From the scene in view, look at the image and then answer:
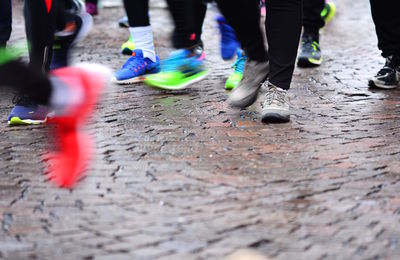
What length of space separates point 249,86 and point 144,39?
1.11m

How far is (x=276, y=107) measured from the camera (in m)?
4.24

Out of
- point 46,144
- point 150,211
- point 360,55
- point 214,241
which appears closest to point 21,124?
point 46,144

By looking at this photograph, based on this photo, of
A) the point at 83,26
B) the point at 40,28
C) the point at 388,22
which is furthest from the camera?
the point at 388,22

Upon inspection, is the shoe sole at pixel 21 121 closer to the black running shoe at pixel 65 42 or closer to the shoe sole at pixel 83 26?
the black running shoe at pixel 65 42

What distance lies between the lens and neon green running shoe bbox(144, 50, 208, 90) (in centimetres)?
482

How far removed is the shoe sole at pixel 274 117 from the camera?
423cm

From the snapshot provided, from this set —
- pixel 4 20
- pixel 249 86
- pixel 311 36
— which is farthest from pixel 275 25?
pixel 311 36

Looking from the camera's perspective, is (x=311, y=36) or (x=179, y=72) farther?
(x=311, y=36)

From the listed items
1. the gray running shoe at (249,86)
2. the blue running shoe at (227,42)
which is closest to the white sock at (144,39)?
the blue running shoe at (227,42)

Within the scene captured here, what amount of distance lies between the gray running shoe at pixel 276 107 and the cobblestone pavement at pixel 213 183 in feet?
0.19

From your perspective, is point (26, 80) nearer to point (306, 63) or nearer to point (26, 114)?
point (26, 114)

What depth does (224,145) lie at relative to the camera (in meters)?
3.87

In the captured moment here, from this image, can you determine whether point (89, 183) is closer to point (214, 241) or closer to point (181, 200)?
point (181, 200)

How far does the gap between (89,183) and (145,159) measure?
40 centimetres
